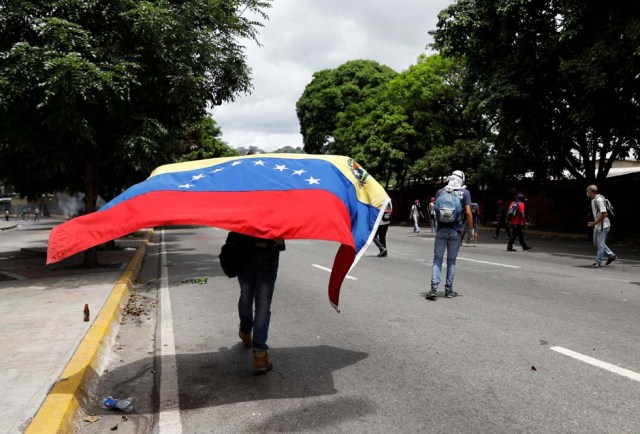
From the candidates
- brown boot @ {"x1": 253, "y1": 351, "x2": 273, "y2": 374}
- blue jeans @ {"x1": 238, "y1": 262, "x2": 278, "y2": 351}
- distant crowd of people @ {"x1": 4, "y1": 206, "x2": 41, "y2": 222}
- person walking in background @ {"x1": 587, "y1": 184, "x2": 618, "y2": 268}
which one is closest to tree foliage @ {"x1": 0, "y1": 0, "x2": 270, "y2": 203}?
blue jeans @ {"x1": 238, "y1": 262, "x2": 278, "y2": 351}

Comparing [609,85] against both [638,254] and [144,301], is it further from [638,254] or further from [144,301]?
[144,301]

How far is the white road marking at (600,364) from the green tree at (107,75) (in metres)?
8.46

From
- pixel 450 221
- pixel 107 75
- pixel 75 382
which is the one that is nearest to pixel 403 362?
pixel 75 382

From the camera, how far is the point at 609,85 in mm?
15570

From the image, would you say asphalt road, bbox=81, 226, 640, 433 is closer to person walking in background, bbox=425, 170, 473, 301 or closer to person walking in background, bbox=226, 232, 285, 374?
person walking in background, bbox=226, 232, 285, 374

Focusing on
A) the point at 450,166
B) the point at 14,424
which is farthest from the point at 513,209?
the point at 450,166

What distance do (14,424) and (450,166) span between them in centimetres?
3110

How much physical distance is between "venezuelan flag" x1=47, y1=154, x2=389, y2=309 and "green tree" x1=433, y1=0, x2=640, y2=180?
43.1 feet

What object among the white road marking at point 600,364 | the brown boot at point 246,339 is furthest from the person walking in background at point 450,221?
the brown boot at point 246,339

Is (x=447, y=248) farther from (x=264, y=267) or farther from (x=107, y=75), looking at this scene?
(x=107, y=75)

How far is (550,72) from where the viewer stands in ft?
61.1

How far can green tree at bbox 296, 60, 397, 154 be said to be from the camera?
49.4 metres

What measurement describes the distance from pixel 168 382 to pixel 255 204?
1836mm

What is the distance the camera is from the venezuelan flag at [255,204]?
152 inches
